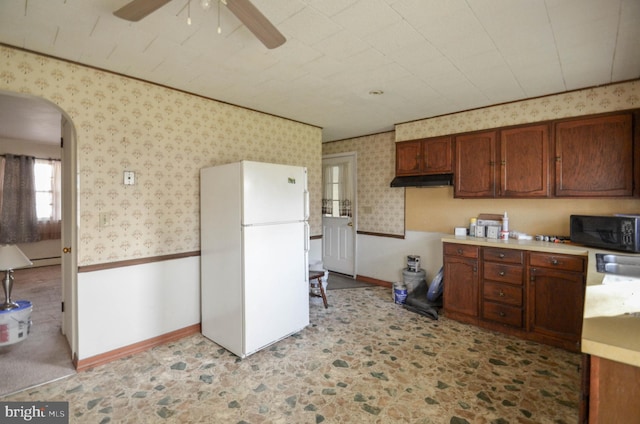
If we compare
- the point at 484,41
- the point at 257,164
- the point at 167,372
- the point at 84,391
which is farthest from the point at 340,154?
the point at 84,391

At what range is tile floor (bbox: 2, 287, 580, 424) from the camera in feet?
6.18

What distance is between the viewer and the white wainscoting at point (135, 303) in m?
2.40

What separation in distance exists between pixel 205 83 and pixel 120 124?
82 centimetres

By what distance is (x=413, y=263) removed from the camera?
4.04 m

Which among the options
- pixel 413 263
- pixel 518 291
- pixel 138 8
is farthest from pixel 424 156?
pixel 138 8

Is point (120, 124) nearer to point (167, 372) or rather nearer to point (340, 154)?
point (167, 372)

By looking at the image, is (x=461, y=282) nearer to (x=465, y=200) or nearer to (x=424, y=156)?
(x=465, y=200)

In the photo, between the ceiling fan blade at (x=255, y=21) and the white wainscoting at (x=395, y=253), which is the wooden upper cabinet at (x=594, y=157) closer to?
the white wainscoting at (x=395, y=253)

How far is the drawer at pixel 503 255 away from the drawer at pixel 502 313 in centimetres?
46

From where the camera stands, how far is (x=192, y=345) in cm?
279

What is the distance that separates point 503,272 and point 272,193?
243 centimetres

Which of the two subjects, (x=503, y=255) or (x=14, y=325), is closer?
(x=14, y=325)

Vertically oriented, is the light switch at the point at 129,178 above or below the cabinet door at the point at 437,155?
below

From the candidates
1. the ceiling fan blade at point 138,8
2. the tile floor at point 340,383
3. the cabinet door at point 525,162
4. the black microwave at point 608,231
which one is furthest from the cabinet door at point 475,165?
the ceiling fan blade at point 138,8
